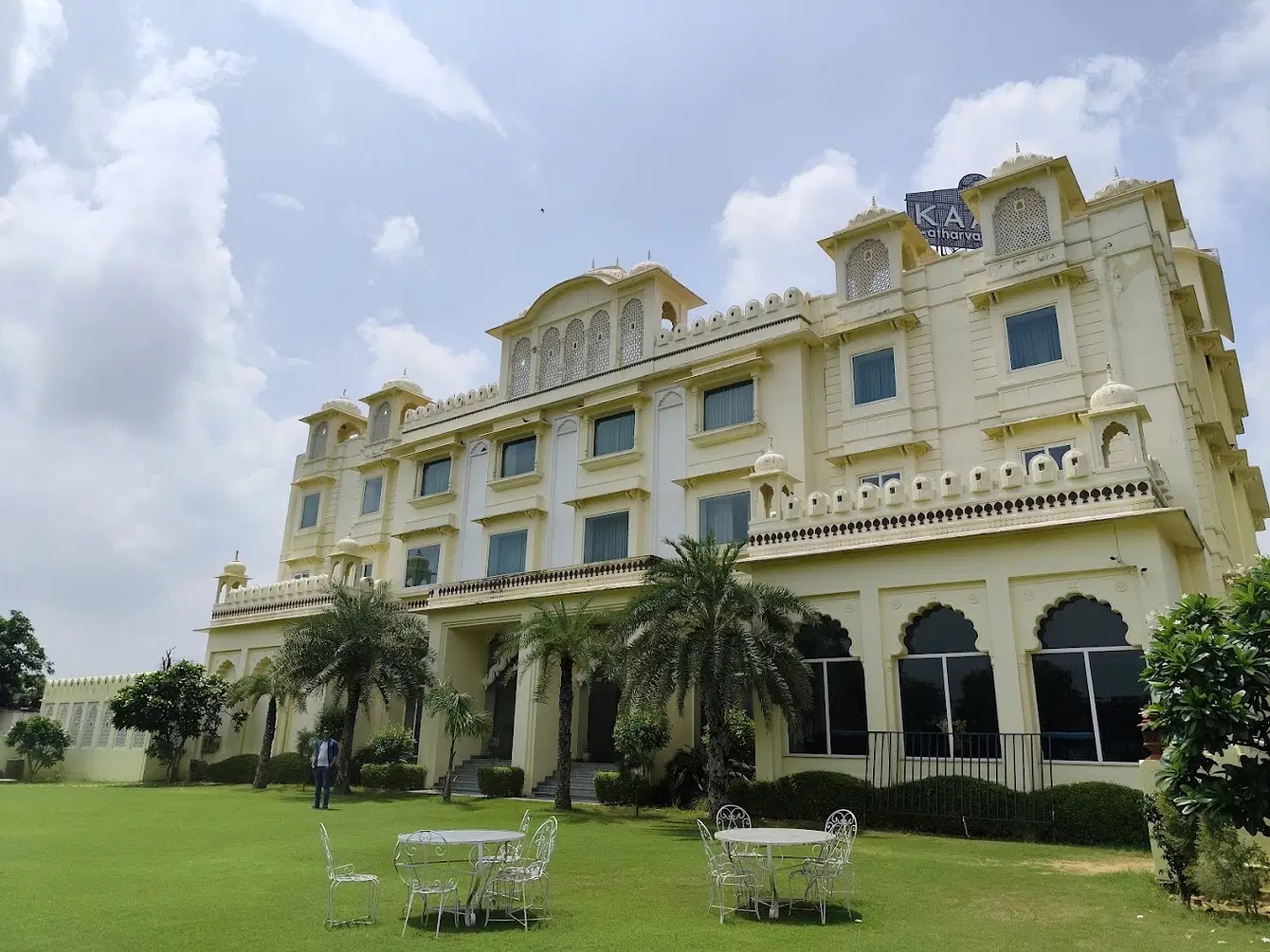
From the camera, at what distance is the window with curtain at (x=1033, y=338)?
63.1 ft

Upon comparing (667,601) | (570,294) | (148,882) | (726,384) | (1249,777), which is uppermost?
(570,294)

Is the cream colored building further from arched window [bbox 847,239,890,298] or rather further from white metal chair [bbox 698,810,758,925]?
white metal chair [bbox 698,810,758,925]

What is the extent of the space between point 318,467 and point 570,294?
13480 millimetres

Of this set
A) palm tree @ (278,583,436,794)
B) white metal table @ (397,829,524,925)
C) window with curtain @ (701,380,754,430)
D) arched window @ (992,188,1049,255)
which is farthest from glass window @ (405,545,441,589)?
white metal table @ (397,829,524,925)

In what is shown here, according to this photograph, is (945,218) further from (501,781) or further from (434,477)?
(501,781)

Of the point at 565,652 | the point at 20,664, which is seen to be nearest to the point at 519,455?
the point at 565,652

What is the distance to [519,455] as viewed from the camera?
92.0 feet

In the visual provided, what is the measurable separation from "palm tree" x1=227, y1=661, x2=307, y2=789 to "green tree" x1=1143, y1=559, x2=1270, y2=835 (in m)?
20.5

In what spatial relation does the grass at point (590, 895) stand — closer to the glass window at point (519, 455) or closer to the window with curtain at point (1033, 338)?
the window with curtain at point (1033, 338)

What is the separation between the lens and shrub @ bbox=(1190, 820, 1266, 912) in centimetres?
834

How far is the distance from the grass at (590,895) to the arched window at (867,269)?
13.4m

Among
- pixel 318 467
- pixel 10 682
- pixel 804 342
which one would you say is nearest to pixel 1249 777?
pixel 804 342

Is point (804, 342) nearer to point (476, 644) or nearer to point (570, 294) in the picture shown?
point (570, 294)

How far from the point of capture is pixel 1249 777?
836cm
